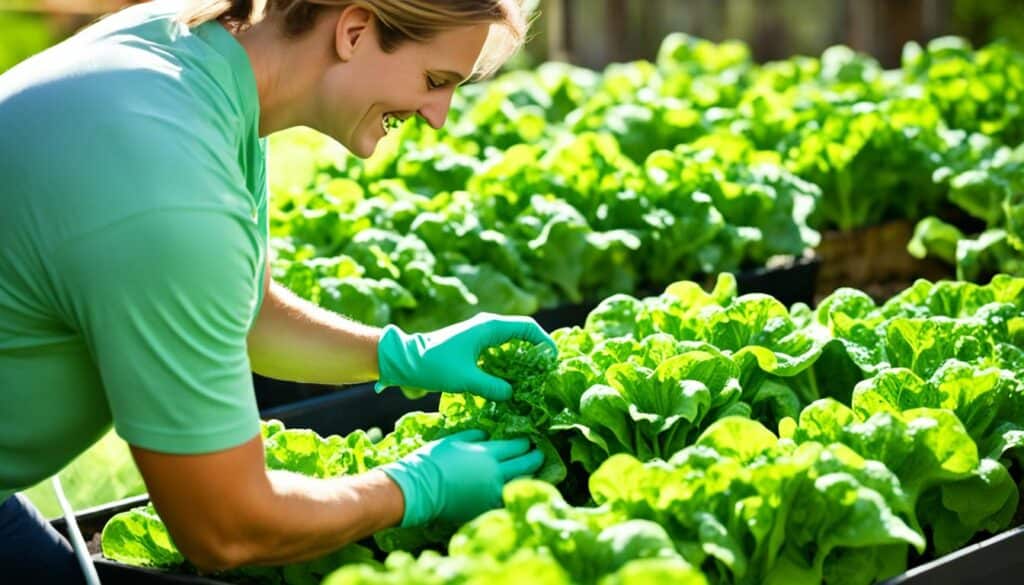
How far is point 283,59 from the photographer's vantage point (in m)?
2.60

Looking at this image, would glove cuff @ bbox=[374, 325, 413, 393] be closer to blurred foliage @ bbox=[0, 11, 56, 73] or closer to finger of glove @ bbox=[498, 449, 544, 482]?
finger of glove @ bbox=[498, 449, 544, 482]

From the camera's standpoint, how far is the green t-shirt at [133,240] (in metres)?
2.25

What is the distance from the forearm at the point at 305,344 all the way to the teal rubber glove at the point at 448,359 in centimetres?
5

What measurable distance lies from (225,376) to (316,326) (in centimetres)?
84

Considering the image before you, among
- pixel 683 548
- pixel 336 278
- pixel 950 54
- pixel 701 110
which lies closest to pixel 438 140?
pixel 701 110

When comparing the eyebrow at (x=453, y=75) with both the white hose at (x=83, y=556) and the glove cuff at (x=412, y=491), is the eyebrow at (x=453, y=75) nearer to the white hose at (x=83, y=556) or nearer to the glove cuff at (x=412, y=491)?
the glove cuff at (x=412, y=491)

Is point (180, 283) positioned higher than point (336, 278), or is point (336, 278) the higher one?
point (180, 283)

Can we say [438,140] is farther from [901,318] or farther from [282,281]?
[901,318]

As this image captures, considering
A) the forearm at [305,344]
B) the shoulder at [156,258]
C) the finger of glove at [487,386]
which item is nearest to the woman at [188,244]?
the shoulder at [156,258]

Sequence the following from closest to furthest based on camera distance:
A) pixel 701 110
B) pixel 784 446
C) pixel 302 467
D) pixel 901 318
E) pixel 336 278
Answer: pixel 784 446 < pixel 302 467 < pixel 901 318 < pixel 336 278 < pixel 701 110

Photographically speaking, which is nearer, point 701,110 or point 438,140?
point 438,140

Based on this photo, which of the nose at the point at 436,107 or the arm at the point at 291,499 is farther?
the nose at the point at 436,107

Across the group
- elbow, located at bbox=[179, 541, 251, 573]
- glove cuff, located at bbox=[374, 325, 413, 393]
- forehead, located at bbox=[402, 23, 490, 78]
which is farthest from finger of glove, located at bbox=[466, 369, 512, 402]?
elbow, located at bbox=[179, 541, 251, 573]

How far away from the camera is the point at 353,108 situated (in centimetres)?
263
